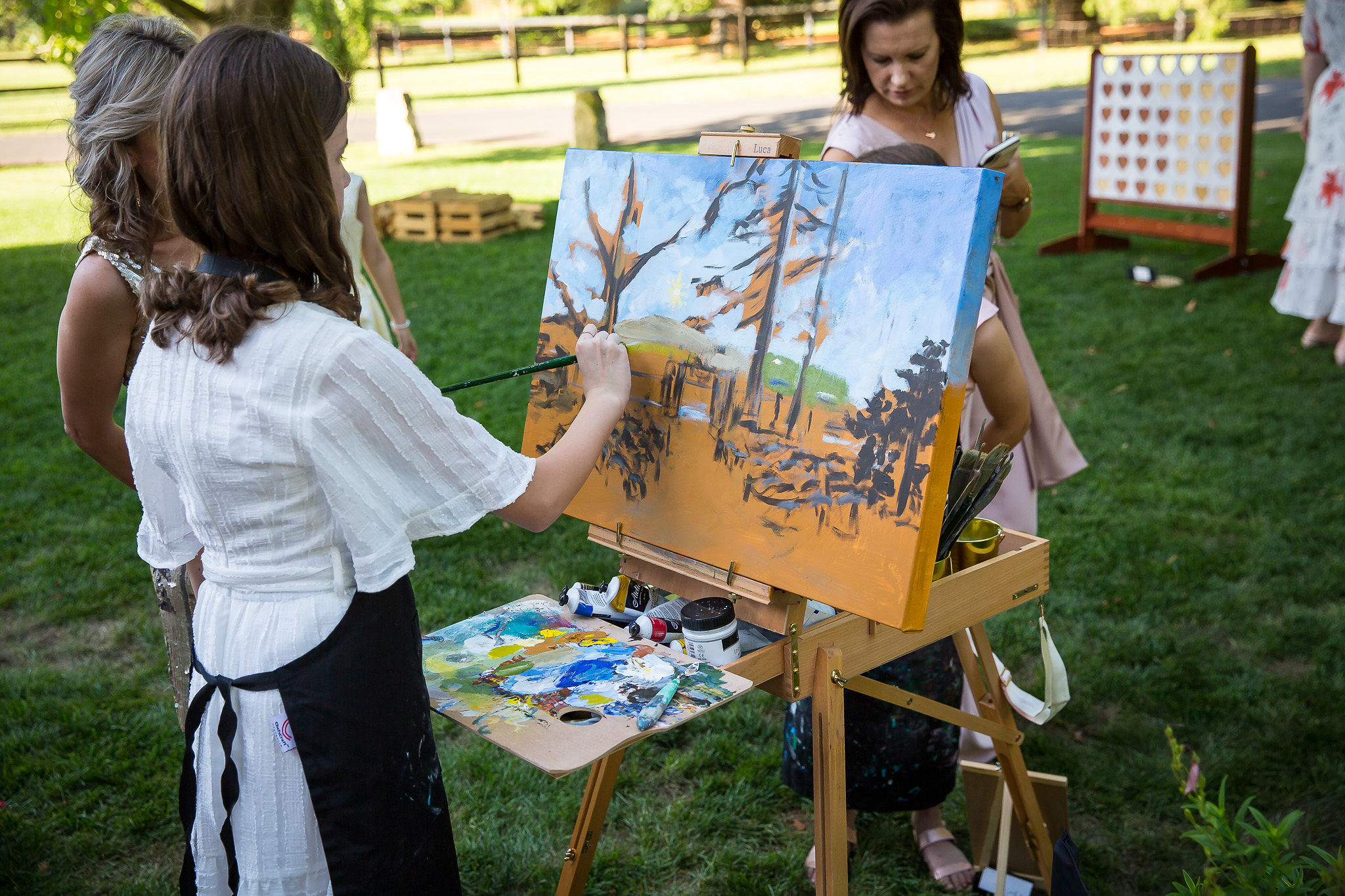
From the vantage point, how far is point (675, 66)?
24.5 metres

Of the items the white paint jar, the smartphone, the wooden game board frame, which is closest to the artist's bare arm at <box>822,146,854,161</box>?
the smartphone

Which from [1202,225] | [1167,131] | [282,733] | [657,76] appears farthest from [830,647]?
[657,76]

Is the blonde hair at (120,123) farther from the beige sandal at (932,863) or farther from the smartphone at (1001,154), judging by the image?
the beige sandal at (932,863)

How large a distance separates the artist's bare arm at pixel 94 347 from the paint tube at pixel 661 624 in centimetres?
98

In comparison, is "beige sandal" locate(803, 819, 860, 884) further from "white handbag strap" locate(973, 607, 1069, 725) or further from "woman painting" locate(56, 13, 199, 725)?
"woman painting" locate(56, 13, 199, 725)

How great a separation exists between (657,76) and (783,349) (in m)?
22.5

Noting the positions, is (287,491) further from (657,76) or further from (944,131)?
(657,76)

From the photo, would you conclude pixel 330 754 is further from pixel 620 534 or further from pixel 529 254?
pixel 529 254

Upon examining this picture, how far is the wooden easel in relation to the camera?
172 centimetres

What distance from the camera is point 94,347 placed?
192 centimetres

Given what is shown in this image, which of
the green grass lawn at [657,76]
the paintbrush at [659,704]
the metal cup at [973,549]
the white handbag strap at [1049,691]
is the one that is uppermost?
the green grass lawn at [657,76]

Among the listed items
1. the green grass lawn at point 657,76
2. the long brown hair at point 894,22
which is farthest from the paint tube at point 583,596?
the green grass lawn at point 657,76

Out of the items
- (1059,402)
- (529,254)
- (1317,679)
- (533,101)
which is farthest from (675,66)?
(1317,679)

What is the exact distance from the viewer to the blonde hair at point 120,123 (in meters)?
1.80
